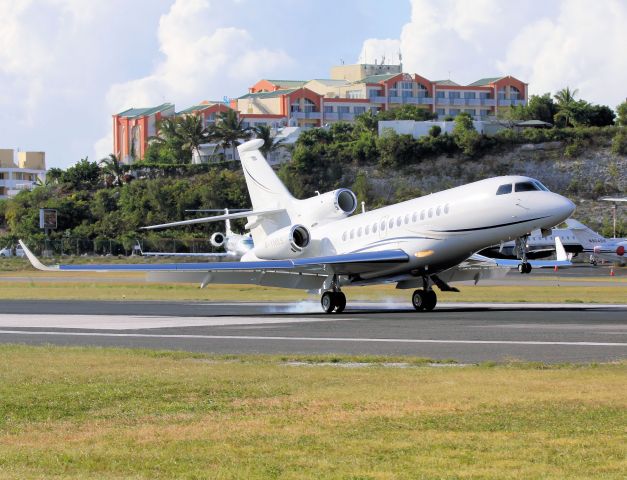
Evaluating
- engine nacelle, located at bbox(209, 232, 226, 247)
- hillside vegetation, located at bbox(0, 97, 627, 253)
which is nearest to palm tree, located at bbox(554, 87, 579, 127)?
hillside vegetation, located at bbox(0, 97, 627, 253)

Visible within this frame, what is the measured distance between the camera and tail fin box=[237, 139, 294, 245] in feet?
142

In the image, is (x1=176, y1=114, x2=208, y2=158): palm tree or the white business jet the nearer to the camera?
the white business jet

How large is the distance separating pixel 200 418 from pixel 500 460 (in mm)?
4507

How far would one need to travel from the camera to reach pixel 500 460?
11.5m

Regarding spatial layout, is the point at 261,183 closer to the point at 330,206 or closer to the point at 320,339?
the point at 330,206

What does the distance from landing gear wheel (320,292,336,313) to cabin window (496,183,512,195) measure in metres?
7.27

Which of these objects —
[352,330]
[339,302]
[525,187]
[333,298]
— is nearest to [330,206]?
[333,298]

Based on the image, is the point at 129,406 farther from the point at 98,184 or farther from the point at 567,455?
the point at 98,184

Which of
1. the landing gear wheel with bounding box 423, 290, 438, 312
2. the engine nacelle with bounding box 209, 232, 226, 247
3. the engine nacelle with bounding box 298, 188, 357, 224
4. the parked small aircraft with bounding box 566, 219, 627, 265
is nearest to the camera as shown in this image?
the landing gear wheel with bounding box 423, 290, 438, 312

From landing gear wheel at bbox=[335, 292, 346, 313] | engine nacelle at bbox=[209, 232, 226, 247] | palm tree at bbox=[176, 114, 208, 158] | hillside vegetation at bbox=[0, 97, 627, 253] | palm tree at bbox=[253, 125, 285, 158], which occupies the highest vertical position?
palm tree at bbox=[176, 114, 208, 158]

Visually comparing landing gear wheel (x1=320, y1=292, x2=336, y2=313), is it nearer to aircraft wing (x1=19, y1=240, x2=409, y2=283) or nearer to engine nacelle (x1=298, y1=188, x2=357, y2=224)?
aircraft wing (x1=19, y1=240, x2=409, y2=283)

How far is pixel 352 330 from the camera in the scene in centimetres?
3034

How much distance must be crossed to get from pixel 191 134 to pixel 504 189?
134032mm

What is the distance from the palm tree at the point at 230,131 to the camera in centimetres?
16462
